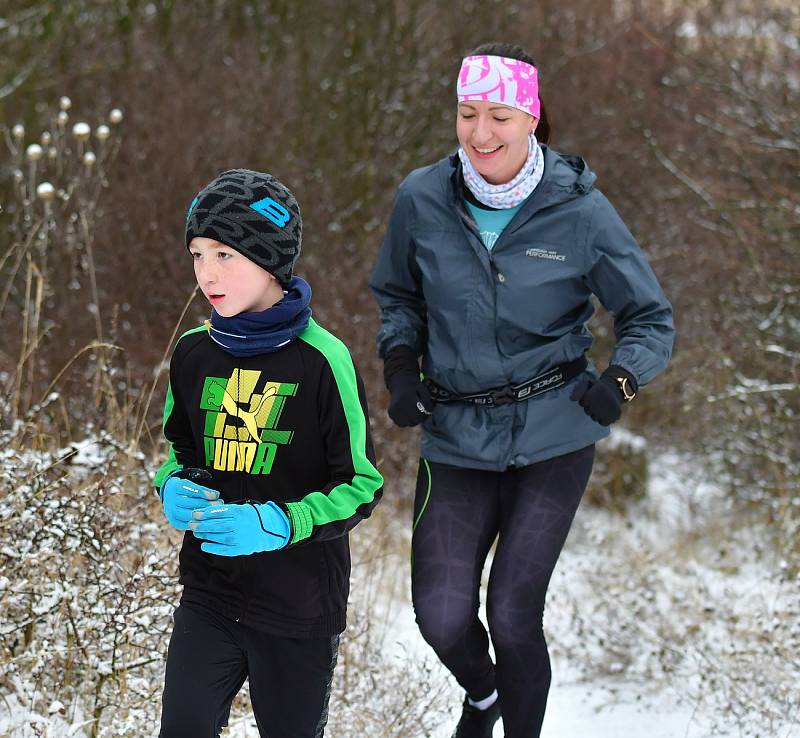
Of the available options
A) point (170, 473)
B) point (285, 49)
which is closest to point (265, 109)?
point (285, 49)

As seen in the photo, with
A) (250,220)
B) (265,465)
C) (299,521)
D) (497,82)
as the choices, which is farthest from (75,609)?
(497,82)

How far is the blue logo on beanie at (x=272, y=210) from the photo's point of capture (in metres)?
2.35

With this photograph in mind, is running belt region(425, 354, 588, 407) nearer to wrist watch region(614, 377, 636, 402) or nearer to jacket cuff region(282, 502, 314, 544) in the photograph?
wrist watch region(614, 377, 636, 402)

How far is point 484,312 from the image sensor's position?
10.1ft

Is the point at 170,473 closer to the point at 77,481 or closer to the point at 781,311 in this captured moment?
the point at 77,481

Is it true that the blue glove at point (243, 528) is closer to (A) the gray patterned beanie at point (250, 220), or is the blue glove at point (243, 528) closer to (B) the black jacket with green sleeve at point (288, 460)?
(B) the black jacket with green sleeve at point (288, 460)

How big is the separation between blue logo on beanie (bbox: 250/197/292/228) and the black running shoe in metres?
1.60

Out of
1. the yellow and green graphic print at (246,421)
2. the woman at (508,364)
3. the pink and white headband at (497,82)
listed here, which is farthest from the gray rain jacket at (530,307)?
the yellow and green graphic print at (246,421)

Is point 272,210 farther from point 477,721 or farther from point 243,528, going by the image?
point 477,721

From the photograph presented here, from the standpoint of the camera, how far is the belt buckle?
3092 millimetres

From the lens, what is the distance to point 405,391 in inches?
121

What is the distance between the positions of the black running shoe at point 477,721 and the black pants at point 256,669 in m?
1.02

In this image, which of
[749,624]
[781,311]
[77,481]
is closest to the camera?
[77,481]

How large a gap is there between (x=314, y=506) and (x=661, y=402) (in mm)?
6706
